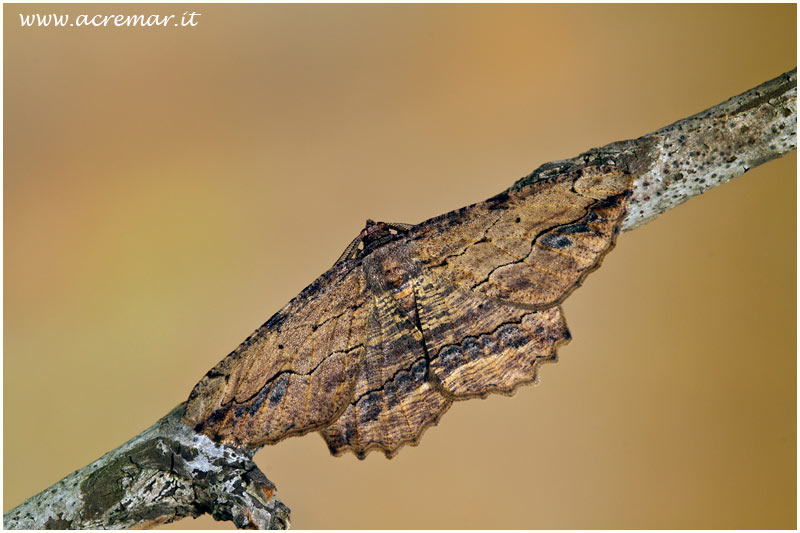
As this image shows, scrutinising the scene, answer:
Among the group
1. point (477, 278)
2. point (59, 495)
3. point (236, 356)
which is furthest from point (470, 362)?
point (59, 495)

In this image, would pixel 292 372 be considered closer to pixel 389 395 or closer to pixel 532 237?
pixel 389 395

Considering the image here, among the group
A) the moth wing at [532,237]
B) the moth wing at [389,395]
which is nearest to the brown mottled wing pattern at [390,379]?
the moth wing at [389,395]

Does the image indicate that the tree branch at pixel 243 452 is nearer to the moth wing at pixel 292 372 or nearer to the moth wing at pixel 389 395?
the moth wing at pixel 292 372

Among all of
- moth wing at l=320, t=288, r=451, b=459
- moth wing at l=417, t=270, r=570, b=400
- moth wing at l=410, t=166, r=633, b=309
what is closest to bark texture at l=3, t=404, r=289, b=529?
moth wing at l=320, t=288, r=451, b=459

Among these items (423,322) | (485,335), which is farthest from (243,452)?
(485,335)

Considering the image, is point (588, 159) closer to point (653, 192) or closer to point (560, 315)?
point (653, 192)
